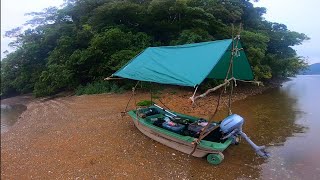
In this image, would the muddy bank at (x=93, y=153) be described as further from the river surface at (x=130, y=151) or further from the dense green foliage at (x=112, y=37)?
the dense green foliage at (x=112, y=37)

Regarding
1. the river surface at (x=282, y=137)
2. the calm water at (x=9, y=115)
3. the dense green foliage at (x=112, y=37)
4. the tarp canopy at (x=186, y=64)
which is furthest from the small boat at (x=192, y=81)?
the dense green foliage at (x=112, y=37)

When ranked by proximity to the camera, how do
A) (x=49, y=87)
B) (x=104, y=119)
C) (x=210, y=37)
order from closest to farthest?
(x=104, y=119) → (x=210, y=37) → (x=49, y=87)

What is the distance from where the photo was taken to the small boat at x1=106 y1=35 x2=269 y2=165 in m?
7.87

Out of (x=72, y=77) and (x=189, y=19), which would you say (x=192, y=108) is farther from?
(x=72, y=77)

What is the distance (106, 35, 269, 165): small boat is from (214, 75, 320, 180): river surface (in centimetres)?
53

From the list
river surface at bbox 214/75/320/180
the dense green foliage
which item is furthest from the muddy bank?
the dense green foliage

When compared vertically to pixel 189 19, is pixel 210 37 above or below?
below

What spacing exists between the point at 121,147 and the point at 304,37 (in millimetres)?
23065

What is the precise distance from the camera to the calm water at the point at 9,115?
1430cm

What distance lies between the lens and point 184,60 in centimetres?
905

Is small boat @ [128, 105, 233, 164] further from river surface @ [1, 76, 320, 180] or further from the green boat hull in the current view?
river surface @ [1, 76, 320, 180]

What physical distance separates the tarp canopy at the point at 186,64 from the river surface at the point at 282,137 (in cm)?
253

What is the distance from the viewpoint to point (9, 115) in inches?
686

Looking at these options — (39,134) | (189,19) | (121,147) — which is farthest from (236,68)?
(189,19)
